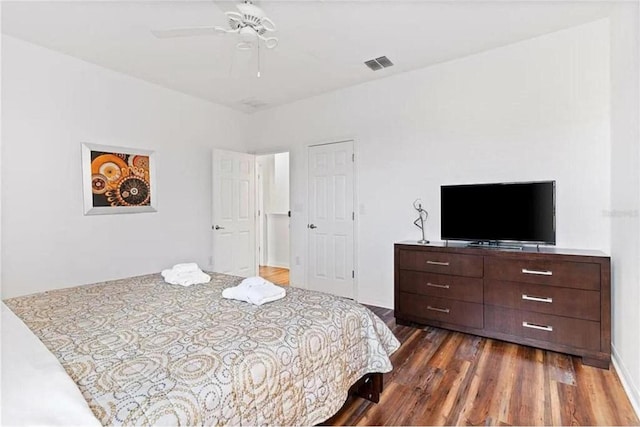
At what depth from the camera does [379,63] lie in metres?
3.41

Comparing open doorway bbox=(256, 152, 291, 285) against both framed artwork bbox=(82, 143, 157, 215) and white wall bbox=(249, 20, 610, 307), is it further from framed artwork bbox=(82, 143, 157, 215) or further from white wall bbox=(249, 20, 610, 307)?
framed artwork bbox=(82, 143, 157, 215)

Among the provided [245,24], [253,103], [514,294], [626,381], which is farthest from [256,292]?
[253,103]

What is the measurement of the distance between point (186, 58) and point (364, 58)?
1826 mm

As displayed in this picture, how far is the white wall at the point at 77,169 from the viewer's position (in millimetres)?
2857

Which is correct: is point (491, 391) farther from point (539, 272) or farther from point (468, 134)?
point (468, 134)

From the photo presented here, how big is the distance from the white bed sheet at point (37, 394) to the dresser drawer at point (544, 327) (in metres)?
2.87

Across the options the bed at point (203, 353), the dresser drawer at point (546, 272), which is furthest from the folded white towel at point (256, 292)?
the dresser drawer at point (546, 272)

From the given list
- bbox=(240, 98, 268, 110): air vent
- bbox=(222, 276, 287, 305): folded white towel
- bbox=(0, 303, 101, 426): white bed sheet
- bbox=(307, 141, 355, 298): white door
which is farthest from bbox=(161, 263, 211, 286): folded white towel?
Answer: bbox=(240, 98, 268, 110): air vent

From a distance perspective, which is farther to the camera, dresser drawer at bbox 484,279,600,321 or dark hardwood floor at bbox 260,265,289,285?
dark hardwood floor at bbox 260,265,289,285

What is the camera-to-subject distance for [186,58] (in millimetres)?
3264

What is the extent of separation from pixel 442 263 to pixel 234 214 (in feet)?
9.94

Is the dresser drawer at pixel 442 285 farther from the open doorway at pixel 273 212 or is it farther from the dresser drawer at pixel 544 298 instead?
the open doorway at pixel 273 212

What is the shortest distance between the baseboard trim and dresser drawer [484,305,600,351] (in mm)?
145

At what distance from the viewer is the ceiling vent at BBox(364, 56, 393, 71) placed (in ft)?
10.9
